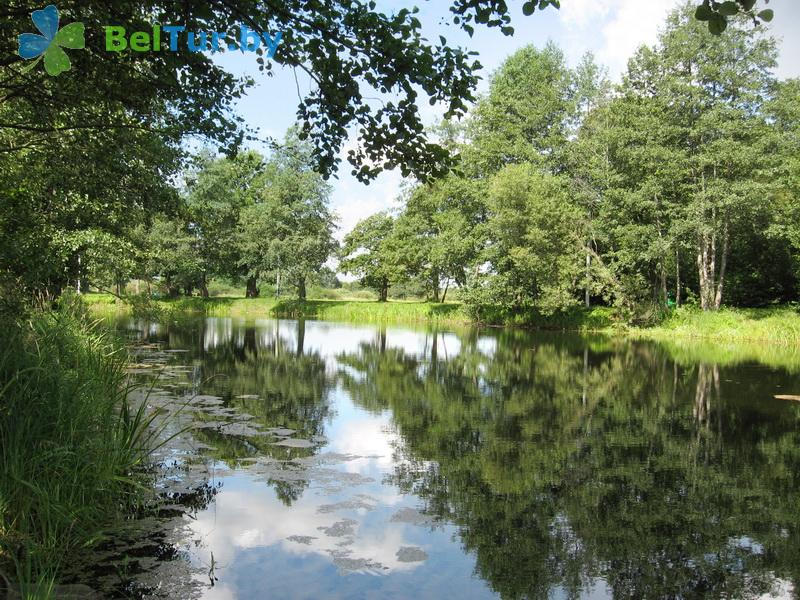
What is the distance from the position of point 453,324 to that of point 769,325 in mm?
18448

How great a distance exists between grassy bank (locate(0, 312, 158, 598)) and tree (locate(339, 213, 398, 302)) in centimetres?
4538

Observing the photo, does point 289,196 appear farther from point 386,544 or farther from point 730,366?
point 386,544

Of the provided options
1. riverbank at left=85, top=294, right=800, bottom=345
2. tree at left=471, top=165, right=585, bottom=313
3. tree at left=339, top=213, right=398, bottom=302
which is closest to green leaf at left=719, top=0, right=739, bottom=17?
riverbank at left=85, top=294, right=800, bottom=345

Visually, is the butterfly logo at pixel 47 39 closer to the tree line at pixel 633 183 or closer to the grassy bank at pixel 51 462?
the grassy bank at pixel 51 462

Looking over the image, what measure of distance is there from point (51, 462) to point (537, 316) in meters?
35.3

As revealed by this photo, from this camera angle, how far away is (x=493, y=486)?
7004 mm

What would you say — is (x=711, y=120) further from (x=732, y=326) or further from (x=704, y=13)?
(x=704, y=13)

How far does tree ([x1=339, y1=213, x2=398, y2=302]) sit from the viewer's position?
2059 inches

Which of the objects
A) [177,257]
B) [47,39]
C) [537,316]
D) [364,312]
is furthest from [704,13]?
[177,257]

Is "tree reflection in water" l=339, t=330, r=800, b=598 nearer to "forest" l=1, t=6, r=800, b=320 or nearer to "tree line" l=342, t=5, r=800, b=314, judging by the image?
"tree line" l=342, t=5, r=800, b=314

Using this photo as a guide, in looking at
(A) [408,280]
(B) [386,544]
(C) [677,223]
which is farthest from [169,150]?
Result: (A) [408,280]

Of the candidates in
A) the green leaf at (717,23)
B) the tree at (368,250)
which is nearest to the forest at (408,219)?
the green leaf at (717,23)

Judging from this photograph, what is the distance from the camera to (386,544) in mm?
5457

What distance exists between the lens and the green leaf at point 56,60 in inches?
204
